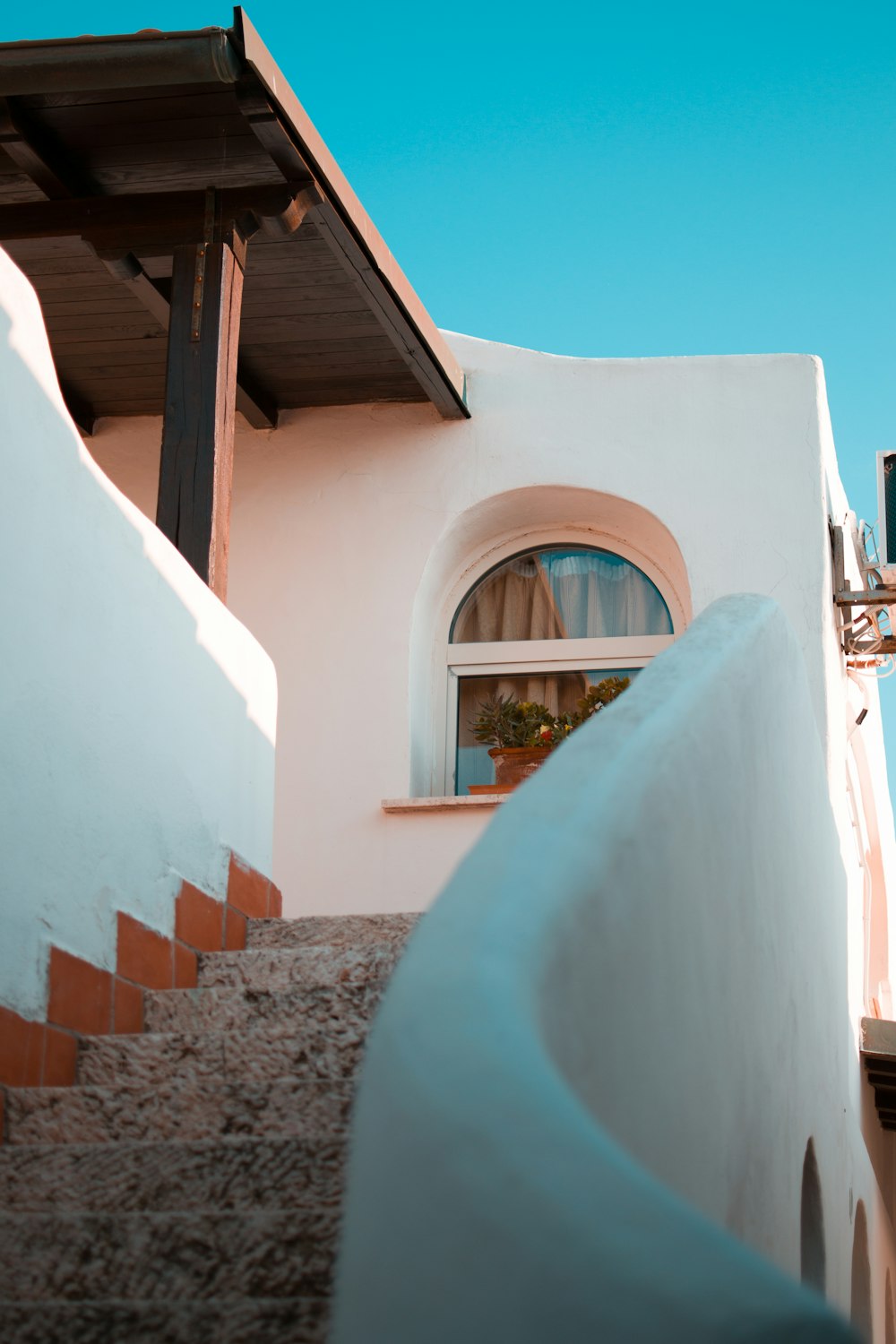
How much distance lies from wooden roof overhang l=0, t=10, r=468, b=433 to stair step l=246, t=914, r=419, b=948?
2.64 metres

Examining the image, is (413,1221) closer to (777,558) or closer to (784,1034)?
(784,1034)

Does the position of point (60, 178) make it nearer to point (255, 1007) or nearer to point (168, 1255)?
point (255, 1007)

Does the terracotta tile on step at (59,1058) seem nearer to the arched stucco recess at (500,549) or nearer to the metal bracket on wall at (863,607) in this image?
the arched stucco recess at (500,549)

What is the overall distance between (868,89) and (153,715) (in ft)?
51.3

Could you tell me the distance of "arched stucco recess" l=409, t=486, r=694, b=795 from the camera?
7695 millimetres

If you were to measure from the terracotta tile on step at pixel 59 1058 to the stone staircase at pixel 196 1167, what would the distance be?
0.03 meters

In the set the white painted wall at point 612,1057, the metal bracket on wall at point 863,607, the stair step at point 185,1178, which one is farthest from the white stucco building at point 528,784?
the stair step at point 185,1178

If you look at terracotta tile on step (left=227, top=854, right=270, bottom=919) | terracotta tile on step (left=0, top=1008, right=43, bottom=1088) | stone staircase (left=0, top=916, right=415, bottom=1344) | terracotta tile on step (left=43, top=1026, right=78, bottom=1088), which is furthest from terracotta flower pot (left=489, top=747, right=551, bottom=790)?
terracotta tile on step (left=0, top=1008, right=43, bottom=1088)

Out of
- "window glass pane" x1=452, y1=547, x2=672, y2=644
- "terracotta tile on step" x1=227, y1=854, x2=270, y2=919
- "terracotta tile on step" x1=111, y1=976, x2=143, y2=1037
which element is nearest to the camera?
"terracotta tile on step" x1=111, y1=976, x2=143, y2=1037

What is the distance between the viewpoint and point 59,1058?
11.7 feet

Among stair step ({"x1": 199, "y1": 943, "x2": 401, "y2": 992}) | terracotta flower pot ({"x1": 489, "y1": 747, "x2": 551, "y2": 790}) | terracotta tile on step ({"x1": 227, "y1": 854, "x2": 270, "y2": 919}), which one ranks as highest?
terracotta flower pot ({"x1": 489, "y1": 747, "x2": 551, "y2": 790})

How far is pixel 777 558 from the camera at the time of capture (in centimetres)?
731

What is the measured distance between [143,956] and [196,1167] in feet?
3.99

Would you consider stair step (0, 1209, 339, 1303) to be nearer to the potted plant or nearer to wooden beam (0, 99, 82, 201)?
wooden beam (0, 99, 82, 201)
